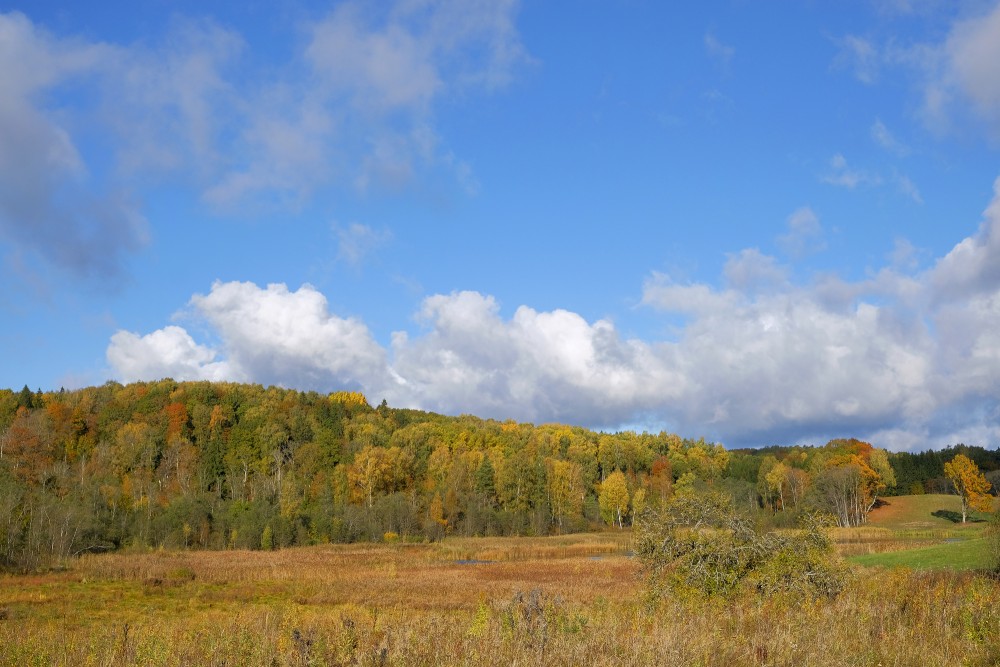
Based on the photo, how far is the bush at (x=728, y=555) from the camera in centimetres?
1614

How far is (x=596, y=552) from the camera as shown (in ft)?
224

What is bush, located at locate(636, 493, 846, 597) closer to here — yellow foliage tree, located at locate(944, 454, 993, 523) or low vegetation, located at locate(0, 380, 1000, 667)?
low vegetation, located at locate(0, 380, 1000, 667)

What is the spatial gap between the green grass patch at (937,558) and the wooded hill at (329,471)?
19729mm

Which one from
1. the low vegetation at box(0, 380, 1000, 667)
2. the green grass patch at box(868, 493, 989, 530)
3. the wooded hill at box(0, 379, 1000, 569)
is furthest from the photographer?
the green grass patch at box(868, 493, 989, 530)

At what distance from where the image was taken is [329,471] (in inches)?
4454

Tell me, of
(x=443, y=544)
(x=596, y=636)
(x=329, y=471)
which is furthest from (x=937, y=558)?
(x=329, y=471)

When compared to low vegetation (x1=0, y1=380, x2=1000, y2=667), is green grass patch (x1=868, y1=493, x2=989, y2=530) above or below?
below

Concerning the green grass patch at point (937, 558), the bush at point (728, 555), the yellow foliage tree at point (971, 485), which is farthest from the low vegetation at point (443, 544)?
the yellow foliage tree at point (971, 485)

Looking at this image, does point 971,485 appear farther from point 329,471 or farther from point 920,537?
point 329,471

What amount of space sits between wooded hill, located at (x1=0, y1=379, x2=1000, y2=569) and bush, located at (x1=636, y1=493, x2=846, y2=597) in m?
52.7

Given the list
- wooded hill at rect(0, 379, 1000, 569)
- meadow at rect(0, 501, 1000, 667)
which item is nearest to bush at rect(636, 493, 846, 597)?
meadow at rect(0, 501, 1000, 667)

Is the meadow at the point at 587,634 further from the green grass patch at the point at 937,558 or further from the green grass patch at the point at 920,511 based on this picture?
the green grass patch at the point at 920,511

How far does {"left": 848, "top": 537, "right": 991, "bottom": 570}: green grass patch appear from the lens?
34.3 m

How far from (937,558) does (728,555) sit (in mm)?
31568
